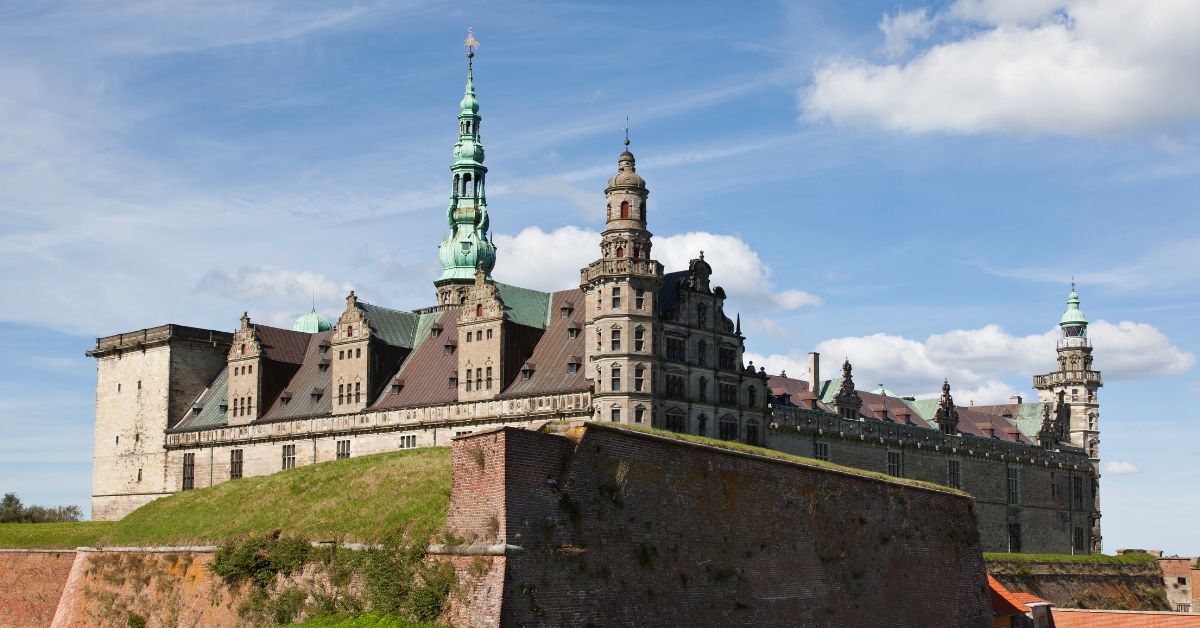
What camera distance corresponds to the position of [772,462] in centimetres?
4638

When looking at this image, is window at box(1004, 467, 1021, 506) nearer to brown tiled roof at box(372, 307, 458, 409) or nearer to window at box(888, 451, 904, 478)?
window at box(888, 451, 904, 478)

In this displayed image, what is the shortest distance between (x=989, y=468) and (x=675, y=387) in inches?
1644

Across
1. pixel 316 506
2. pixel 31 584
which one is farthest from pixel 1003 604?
pixel 31 584

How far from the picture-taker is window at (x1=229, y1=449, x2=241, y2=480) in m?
82.0

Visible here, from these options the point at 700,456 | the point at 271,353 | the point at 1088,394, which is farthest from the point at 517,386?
the point at 1088,394

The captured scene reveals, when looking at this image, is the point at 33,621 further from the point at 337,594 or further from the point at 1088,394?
the point at 1088,394

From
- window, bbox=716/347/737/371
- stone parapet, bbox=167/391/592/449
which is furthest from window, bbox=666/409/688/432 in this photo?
window, bbox=716/347/737/371

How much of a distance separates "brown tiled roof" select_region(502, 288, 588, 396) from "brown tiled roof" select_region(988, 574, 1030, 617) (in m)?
22.2

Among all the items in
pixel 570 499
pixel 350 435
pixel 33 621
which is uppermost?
pixel 350 435

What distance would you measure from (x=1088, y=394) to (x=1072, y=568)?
2882 centimetres

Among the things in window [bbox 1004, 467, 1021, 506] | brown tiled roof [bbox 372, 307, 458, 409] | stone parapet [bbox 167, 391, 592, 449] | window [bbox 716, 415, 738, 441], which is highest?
brown tiled roof [bbox 372, 307, 458, 409]

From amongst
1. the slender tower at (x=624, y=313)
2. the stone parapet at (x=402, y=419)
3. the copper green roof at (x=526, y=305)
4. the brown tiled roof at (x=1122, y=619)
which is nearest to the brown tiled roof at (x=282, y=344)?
the stone parapet at (x=402, y=419)

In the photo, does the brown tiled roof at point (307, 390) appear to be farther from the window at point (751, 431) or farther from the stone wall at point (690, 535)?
the stone wall at point (690, 535)

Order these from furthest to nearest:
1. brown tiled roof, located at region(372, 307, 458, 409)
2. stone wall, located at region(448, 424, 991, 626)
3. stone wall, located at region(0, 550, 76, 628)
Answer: brown tiled roof, located at region(372, 307, 458, 409), stone wall, located at region(0, 550, 76, 628), stone wall, located at region(448, 424, 991, 626)
